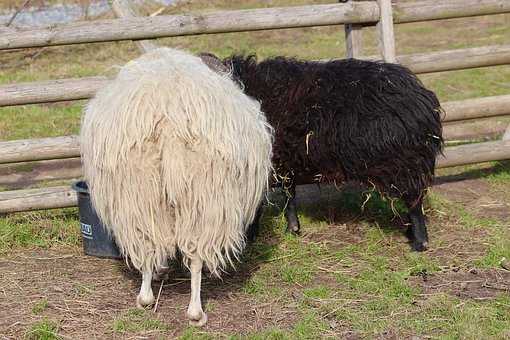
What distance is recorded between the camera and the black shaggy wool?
15.0ft

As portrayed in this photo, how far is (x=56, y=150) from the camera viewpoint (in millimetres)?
5246

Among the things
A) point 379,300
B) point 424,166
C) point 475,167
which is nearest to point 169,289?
point 379,300

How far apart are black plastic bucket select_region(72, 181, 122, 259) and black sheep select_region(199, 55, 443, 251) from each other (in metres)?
1.20

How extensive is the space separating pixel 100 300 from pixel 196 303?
69 cm

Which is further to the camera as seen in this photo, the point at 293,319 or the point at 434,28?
the point at 434,28

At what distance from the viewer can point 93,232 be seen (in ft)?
15.9

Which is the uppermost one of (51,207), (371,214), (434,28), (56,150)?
(56,150)

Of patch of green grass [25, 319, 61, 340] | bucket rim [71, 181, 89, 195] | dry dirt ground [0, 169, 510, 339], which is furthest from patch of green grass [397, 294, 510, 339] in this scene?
bucket rim [71, 181, 89, 195]

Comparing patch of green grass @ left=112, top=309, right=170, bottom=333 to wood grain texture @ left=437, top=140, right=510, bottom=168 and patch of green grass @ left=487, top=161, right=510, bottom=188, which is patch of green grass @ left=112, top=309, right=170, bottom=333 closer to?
wood grain texture @ left=437, top=140, right=510, bottom=168

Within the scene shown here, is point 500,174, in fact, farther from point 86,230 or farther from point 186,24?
point 86,230

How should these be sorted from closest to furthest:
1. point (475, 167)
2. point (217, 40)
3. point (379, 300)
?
point (379, 300), point (475, 167), point (217, 40)

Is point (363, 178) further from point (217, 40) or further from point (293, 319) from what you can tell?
point (217, 40)

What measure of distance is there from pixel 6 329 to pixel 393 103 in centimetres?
261

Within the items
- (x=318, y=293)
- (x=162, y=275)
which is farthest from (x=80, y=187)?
(x=318, y=293)
